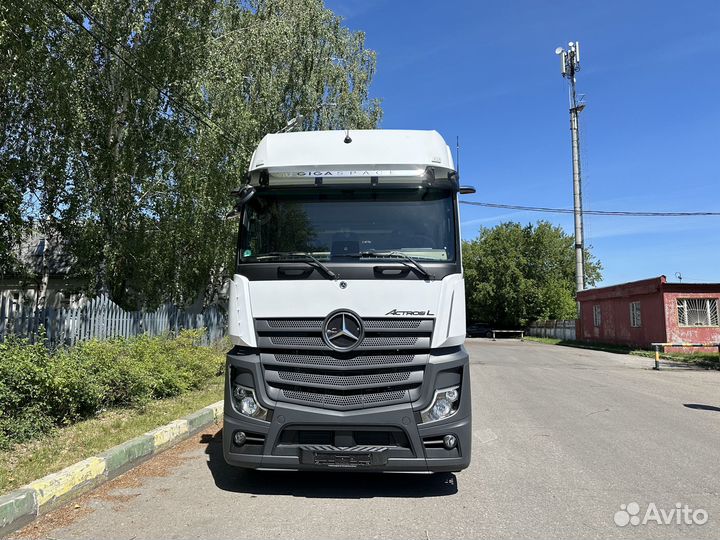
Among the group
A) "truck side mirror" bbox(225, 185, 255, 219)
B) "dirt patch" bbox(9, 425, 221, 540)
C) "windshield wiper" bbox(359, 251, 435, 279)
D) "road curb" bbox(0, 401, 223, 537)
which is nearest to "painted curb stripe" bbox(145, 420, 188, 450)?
"road curb" bbox(0, 401, 223, 537)

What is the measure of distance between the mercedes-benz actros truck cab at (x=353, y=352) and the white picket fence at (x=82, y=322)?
13.2 ft

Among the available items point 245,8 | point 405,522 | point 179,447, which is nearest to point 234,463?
point 405,522

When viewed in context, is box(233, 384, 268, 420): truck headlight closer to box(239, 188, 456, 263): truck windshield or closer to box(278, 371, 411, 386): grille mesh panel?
box(278, 371, 411, 386): grille mesh panel

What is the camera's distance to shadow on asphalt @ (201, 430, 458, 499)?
16.1ft

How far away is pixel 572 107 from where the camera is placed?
127ft

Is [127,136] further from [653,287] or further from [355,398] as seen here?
[653,287]

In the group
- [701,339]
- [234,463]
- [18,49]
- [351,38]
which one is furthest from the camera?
[351,38]

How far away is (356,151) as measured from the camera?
208 inches

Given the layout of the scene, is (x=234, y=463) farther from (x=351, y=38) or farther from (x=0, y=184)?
(x=351, y=38)

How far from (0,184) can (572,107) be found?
124ft

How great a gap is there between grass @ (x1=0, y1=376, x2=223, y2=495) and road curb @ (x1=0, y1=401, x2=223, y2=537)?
203mm

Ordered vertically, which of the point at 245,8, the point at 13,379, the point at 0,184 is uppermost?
the point at 245,8

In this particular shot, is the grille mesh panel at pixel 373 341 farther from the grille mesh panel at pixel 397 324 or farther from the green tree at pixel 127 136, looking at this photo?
the green tree at pixel 127 136

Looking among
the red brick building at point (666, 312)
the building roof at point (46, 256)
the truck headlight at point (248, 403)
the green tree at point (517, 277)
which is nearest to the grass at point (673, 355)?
the red brick building at point (666, 312)
